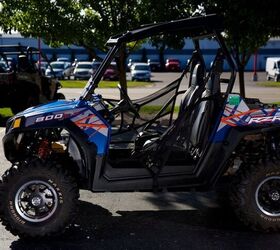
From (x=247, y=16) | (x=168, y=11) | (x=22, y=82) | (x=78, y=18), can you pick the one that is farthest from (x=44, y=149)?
A: (x=22, y=82)

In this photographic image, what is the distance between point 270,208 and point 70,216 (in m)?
1.89

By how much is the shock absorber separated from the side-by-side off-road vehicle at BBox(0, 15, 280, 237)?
0.03ft

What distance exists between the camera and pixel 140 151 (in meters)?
5.18

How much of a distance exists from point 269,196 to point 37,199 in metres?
2.17

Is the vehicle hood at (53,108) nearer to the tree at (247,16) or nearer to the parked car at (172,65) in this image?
the tree at (247,16)

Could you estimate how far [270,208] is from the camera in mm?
4934

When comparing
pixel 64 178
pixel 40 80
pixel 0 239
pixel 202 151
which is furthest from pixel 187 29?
pixel 40 80

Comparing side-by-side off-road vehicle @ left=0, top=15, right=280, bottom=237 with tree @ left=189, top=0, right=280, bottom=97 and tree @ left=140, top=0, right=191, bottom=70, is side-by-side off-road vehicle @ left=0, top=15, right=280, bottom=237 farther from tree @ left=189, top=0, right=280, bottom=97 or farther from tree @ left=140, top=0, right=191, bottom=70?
tree @ left=140, top=0, right=191, bottom=70

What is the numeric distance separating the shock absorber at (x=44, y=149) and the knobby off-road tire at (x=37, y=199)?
0.33 m

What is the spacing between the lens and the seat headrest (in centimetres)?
538

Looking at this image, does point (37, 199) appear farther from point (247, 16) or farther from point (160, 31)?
point (247, 16)

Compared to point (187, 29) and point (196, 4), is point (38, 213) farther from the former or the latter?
point (196, 4)

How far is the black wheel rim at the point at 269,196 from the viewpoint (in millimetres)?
4914

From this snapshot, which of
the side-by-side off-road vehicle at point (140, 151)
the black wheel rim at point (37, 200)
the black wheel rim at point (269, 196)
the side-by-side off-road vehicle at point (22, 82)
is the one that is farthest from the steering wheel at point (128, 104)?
the side-by-side off-road vehicle at point (22, 82)
